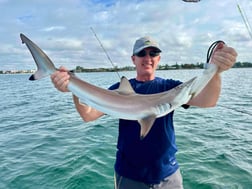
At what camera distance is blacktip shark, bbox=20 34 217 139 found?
Answer: 99.2 inches

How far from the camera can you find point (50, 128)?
40.3 ft

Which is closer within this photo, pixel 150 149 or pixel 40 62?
pixel 40 62

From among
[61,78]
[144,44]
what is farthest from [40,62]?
[144,44]

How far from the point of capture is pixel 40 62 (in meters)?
2.65

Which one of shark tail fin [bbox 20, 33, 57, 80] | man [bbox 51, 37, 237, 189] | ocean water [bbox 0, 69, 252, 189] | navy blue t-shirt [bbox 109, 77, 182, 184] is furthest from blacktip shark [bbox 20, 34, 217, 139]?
ocean water [bbox 0, 69, 252, 189]

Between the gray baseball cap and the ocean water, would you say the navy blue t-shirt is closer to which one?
the gray baseball cap

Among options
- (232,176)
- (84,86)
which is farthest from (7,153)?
(84,86)

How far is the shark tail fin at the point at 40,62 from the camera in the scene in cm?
255

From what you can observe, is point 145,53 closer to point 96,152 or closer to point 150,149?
point 150,149

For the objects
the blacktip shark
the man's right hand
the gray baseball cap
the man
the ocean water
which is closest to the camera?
the blacktip shark

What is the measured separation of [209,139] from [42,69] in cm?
831

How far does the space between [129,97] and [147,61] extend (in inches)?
41.0

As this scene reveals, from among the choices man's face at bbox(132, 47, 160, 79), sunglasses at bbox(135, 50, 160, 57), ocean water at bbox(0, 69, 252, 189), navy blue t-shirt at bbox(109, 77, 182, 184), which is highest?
sunglasses at bbox(135, 50, 160, 57)

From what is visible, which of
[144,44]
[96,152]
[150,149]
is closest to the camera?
[150,149]
